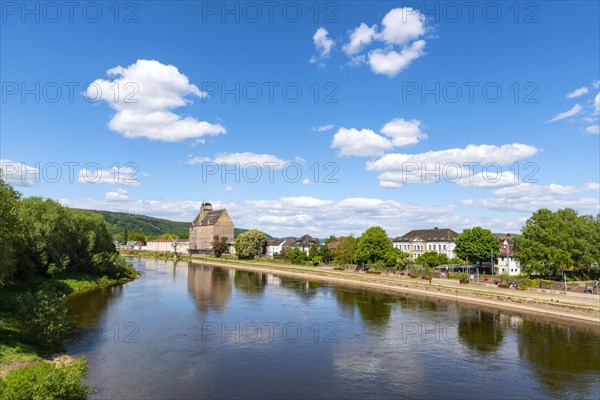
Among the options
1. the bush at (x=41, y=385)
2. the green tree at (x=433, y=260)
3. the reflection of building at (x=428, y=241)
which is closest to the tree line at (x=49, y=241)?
the bush at (x=41, y=385)

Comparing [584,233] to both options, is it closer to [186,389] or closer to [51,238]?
[186,389]

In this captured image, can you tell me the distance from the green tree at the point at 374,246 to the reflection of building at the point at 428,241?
17185mm

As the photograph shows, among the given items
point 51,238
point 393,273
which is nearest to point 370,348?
point 51,238

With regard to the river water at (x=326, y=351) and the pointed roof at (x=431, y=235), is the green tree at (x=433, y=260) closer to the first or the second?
the pointed roof at (x=431, y=235)

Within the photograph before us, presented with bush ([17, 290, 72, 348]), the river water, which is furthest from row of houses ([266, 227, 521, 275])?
bush ([17, 290, 72, 348])

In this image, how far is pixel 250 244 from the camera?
5925 inches

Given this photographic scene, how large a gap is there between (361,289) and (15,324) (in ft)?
186

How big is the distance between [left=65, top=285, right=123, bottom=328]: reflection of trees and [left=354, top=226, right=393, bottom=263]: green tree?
57.0 metres

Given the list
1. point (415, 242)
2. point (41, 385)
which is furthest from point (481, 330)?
point (415, 242)

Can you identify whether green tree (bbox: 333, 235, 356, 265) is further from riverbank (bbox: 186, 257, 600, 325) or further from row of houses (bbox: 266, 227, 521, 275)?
riverbank (bbox: 186, 257, 600, 325)

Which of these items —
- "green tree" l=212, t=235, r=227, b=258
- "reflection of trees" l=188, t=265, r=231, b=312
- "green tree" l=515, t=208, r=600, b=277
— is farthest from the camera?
"green tree" l=212, t=235, r=227, b=258

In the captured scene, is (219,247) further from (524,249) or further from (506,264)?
(524,249)

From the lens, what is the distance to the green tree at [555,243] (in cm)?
6900

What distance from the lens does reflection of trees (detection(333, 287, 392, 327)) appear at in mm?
48500
